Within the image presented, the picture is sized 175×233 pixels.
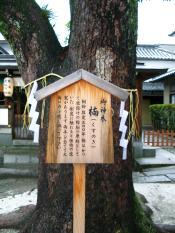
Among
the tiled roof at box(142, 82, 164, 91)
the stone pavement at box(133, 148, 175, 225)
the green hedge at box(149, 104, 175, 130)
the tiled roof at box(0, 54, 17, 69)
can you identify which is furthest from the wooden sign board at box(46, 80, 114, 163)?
the tiled roof at box(142, 82, 164, 91)

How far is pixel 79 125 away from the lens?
10.3 ft

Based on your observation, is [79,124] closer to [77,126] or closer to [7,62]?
[77,126]

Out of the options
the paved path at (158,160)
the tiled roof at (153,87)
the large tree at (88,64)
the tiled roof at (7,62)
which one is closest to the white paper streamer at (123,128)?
the large tree at (88,64)

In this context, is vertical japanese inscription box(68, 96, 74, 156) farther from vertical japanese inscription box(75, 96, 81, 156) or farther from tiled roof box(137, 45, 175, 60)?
tiled roof box(137, 45, 175, 60)

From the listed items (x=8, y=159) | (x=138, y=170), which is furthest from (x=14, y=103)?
(x=138, y=170)

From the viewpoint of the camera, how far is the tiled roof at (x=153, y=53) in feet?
89.3

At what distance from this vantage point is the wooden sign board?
312 centimetres

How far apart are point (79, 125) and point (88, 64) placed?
1.19 m

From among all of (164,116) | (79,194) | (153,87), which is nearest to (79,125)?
(79,194)

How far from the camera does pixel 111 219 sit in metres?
4.28

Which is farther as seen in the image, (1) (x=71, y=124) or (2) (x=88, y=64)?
(2) (x=88, y=64)

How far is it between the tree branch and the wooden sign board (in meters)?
1.36

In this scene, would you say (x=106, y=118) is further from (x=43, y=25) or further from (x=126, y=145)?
(x=43, y=25)

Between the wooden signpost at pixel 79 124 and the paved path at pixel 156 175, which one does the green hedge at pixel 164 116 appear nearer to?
the paved path at pixel 156 175
